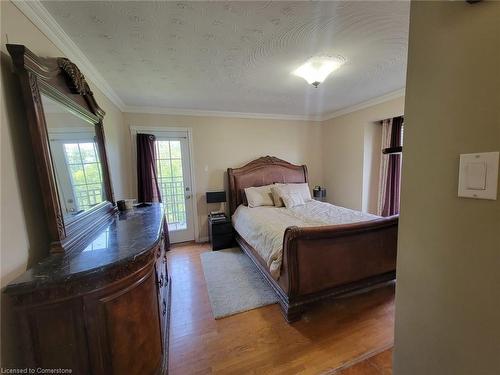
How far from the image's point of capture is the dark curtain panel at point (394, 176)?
10.8 ft

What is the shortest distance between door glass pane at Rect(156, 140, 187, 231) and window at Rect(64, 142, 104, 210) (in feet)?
5.53

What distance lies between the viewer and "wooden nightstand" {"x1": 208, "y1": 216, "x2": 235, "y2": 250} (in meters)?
3.50

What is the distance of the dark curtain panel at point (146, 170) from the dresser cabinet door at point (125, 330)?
7.27 feet

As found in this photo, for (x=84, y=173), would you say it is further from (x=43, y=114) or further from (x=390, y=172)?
(x=390, y=172)

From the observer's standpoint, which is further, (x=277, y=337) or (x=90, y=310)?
(x=277, y=337)

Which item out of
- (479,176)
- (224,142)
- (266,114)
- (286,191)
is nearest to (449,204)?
(479,176)

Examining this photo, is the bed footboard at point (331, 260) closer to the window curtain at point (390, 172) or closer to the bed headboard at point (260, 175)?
the window curtain at point (390, 172)

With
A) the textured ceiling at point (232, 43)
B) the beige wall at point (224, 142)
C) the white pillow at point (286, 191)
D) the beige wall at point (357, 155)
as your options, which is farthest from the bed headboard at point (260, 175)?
the textured ceiling at point (232, 43)

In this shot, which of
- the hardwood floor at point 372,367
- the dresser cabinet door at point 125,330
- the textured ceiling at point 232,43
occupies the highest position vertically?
the textured ceiling at point 232,43

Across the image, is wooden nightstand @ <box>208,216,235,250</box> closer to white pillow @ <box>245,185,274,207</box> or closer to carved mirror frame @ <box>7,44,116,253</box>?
white pillow @ <box>245,185,274,207</box>

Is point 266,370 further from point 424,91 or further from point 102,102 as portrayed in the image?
point 102,102

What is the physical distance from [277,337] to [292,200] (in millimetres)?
2120

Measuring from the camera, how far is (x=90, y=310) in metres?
0.94

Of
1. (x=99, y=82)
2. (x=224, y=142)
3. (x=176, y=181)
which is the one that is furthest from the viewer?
(x=224, y=142)
